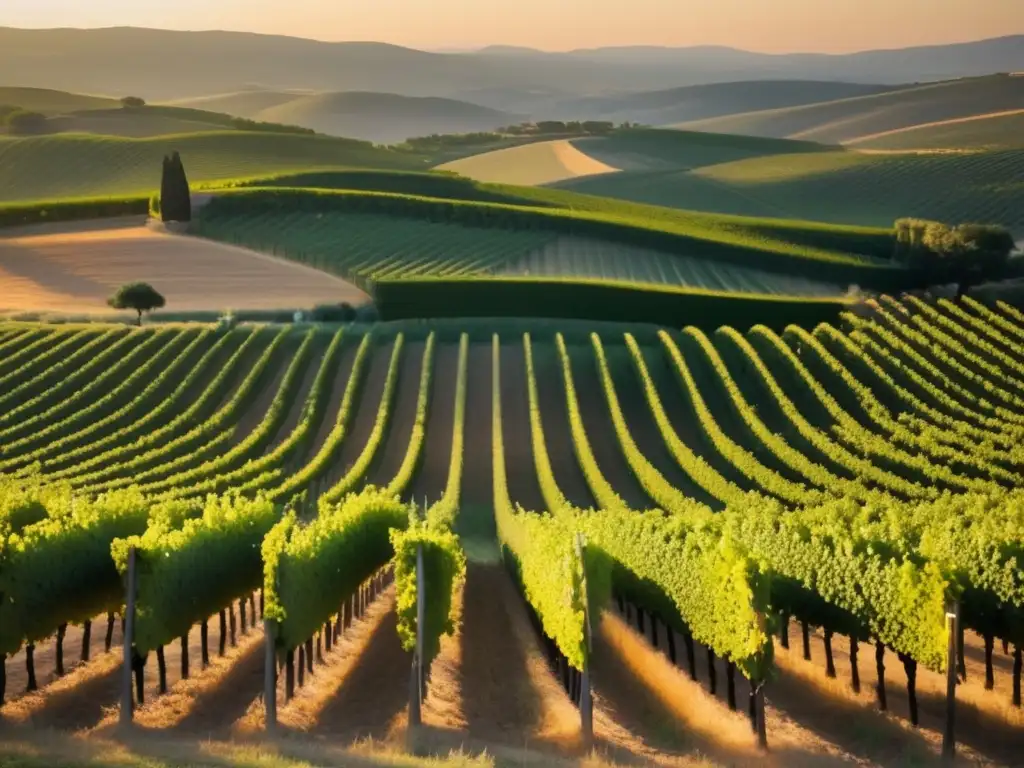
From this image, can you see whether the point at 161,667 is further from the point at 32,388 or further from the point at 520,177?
the point at 520,177

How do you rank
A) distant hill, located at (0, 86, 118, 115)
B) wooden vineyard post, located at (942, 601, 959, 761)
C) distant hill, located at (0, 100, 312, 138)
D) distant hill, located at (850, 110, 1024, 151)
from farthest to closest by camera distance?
distant hill, located at (0, 86, 118, 115) → distant hill, located at (850, 110, 1024, 151) → distant hill, located at (0, 100, 312, 138) → wooden vineyard post, located at (942, 601, 959, 761)

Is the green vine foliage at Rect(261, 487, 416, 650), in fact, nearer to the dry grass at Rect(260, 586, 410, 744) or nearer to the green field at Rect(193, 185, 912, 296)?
the dry grass at Rect(260, 586, 410, 744)

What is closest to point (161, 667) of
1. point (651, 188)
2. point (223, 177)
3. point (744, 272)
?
point (744, 272)

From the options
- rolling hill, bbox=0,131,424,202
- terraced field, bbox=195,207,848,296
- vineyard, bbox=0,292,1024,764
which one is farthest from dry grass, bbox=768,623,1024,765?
rolling hill, bbox=0,131,424,202

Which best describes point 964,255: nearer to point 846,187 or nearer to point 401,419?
point 401,419

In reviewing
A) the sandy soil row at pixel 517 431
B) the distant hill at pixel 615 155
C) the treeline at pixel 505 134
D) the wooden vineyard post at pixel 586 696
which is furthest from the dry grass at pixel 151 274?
the treeline at pixel 505 134

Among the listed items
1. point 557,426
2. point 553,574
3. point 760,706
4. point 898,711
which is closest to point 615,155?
point 557,426

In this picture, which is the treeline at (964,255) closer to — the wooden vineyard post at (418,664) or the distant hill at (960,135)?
the wooden vineyard post at (418,664)

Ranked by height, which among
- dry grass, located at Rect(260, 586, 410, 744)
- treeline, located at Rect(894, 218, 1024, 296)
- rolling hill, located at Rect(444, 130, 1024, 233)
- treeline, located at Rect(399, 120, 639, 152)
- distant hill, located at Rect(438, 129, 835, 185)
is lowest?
dry grass, located at Rect(260, 586, 410, 744)
